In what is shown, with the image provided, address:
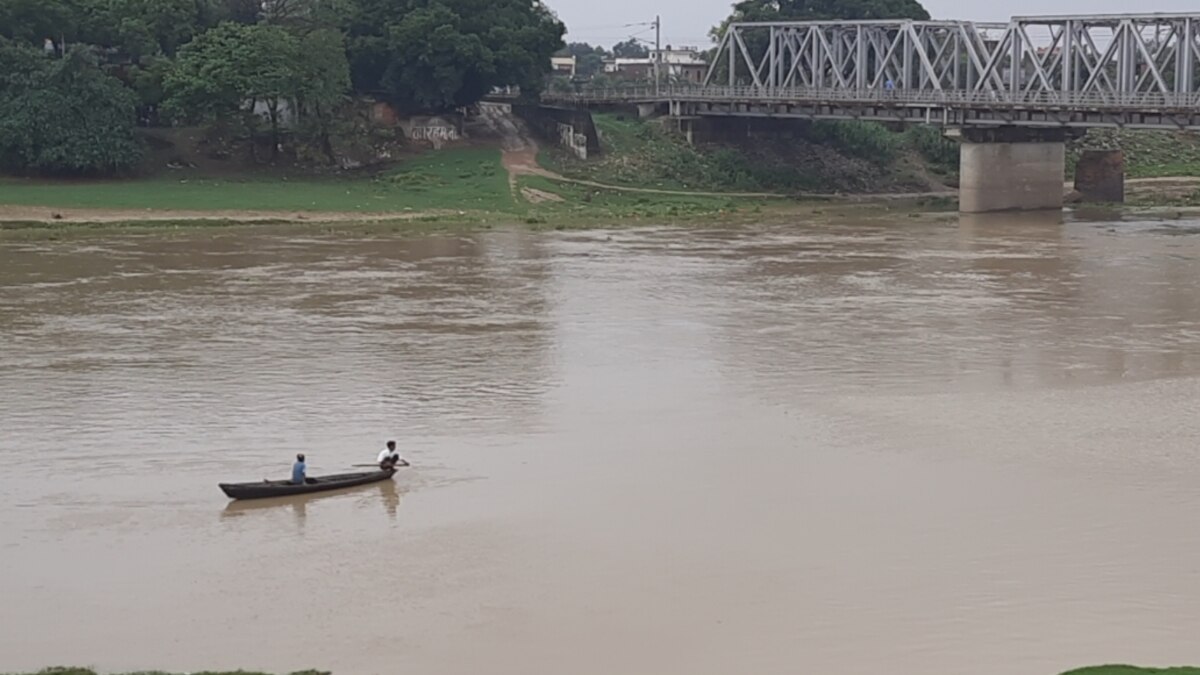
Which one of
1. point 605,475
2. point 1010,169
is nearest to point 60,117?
point 1010,169

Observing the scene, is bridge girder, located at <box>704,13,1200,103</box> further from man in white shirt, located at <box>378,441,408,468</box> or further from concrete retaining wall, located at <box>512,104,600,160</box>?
man in white shirt, located at <box>378,441,408,468</box>

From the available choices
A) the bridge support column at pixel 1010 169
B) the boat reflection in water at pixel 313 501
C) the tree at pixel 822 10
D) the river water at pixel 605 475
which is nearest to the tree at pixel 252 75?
the river water at pixel 605 475

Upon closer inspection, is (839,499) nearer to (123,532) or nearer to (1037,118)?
(123,532)

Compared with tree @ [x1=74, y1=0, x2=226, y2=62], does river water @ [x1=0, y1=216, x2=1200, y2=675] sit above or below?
below

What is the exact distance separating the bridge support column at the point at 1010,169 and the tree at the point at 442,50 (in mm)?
20563

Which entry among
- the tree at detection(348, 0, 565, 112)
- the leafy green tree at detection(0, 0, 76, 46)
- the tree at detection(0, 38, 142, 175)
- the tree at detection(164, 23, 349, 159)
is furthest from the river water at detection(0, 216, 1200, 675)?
the tree at detection(348, 0, 565, 112)

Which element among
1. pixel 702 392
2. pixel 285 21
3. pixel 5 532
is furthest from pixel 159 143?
pixel 5 532

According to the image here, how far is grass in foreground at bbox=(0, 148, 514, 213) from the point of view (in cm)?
6488

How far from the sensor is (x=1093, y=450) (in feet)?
86.6

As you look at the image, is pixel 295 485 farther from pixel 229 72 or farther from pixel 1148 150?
pixel 1148 150

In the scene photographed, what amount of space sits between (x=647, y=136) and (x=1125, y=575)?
69.0m

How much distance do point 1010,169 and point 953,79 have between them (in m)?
10.7

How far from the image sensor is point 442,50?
7625 centimetres

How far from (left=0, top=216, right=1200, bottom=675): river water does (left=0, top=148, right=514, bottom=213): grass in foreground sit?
696 inches
